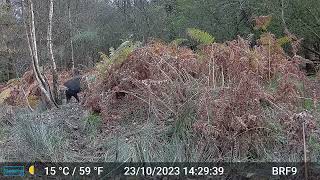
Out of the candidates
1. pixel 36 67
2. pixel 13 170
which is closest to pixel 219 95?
pixel 13 170

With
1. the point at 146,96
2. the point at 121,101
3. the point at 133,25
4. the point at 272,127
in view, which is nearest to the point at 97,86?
the point at 121,101

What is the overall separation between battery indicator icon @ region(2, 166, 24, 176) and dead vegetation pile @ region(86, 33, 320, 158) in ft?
5.35

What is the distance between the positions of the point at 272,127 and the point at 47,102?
535cm

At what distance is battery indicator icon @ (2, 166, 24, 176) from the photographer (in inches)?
209

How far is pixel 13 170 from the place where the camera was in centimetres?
543

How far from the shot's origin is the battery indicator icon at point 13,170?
5312 mm

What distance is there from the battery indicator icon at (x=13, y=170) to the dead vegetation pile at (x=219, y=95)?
163 cm

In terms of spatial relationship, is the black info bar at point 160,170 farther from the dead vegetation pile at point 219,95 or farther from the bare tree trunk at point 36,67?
the bare tree trunk at point 36,67

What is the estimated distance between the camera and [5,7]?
17.1 metres

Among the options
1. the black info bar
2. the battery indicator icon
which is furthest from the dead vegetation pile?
the battery indicator icon

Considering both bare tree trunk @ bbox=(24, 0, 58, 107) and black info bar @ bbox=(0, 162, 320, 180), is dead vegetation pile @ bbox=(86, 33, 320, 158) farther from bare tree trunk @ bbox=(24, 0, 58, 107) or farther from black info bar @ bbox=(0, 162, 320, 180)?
bare tree trunk @ bbox=(24, 0, 58, 107)

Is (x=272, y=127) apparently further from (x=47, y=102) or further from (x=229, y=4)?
(x=229, y=4)

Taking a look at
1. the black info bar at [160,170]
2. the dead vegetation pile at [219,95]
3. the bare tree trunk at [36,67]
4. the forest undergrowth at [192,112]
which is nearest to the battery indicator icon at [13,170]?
the black info bar at [160,170]

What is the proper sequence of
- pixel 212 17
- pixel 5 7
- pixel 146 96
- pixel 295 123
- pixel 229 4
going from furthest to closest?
pixel 5 7, pixel 212 17, pixel 229 4, pixel 146 96, pixel 295 123
